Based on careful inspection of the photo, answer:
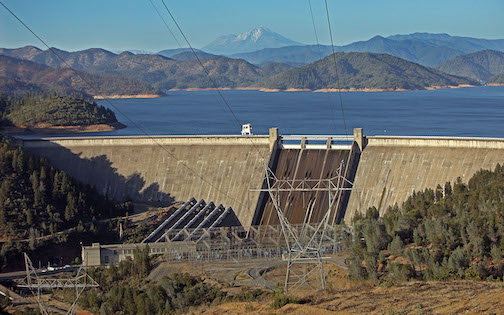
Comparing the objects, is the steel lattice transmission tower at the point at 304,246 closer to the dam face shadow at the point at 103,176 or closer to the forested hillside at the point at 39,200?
the dam face shadow at the point at 103,176

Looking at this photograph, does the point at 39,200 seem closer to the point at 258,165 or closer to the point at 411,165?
the point at 258,165

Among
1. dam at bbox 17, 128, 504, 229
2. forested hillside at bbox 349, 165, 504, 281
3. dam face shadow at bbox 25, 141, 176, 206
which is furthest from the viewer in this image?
dam face shadow at bbox 25, 141, 176, 206

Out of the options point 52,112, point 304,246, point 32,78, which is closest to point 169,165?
point 304,246

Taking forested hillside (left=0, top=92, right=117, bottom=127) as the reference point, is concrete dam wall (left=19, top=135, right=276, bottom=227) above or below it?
below

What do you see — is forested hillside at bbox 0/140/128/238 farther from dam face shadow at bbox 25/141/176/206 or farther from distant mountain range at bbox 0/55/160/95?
distant mountain range at bbox 0/55/160/95

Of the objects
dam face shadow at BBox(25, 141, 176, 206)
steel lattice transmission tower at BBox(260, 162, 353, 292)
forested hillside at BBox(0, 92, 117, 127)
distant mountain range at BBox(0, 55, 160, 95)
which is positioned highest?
distant mountain range at BBox(0, 55, 160, 95)

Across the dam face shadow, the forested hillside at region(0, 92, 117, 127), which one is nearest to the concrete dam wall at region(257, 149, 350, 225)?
the dam face shadow
